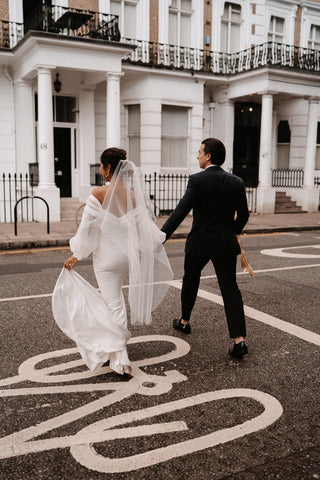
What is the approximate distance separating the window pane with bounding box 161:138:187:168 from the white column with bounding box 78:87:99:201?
272cm

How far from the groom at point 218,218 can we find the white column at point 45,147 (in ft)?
35.8

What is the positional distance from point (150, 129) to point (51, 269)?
417 inches

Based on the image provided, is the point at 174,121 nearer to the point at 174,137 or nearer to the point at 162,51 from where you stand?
the point at 174,137

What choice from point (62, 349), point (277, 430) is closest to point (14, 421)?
point (62, 349)

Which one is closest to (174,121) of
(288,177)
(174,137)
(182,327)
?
(174,137)

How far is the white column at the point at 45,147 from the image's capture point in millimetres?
14180

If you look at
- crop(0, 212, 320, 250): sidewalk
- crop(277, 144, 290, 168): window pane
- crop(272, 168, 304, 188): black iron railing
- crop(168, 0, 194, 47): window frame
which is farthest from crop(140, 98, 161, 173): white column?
crop(277, 144, 290, 168): window pane

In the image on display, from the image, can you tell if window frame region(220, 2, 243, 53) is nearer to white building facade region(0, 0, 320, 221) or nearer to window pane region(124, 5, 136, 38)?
white building facade region(0, 0, 320, 221)

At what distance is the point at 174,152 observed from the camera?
18.5 meters

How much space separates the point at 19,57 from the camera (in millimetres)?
15328

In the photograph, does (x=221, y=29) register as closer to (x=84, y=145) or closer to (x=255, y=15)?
(x=255, y=15)

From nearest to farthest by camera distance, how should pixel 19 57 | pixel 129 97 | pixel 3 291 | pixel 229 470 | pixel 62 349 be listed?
pixel 229 470, pixel 62 349, pixel 3 291, pixel 19 57, pixel 129 97

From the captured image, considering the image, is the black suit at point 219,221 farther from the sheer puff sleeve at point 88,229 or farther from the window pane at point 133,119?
the window pane at point 133,119

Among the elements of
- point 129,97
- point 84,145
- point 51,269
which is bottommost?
point 51,269
